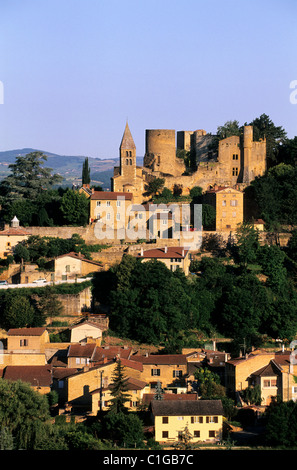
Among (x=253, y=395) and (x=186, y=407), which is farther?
(x=253, y=395)

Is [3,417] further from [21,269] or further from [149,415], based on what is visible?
[21,269]

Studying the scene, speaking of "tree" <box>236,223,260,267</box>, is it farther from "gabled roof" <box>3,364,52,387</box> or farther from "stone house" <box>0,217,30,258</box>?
"gabled roof" <box>3,364,52,387</box>

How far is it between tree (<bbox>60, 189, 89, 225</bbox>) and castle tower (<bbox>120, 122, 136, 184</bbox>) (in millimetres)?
3727

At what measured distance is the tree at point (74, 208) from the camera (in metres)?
46.8

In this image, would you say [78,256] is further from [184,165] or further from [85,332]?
[184,165]

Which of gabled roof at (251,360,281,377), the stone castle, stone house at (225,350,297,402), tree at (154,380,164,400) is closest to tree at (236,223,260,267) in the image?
the stone castle

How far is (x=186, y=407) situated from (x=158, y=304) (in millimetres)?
7839

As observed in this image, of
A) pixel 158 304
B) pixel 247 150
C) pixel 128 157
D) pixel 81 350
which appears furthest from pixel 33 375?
pixel 247 150

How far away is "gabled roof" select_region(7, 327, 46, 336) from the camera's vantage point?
3825 cm

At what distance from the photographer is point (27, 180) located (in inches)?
2000

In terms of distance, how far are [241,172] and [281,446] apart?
23.9 meters

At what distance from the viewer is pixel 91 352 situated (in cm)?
3769

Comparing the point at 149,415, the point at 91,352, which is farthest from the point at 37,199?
the point at 149,415
